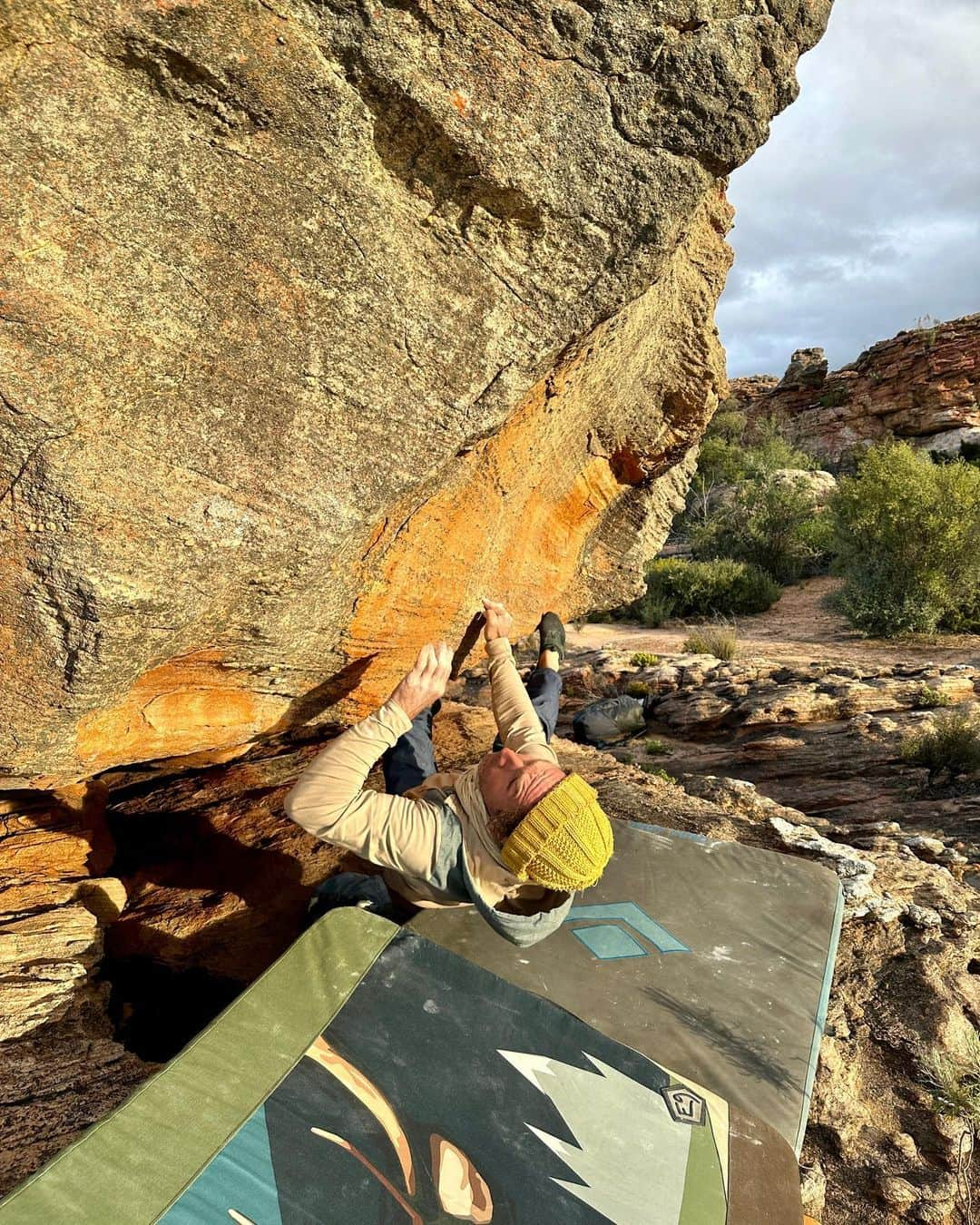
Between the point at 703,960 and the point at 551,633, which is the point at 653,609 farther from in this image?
the point at 703,960

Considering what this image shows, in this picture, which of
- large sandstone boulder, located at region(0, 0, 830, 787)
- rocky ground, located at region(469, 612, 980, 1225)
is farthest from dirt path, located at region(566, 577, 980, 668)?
large sandstone boulder, located at region(0, 0, 830, 787)

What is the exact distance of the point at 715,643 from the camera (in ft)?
44.2

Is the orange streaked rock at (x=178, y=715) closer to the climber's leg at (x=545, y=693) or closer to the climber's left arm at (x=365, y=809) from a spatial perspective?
the climber's left arm at (x=365, y=809)

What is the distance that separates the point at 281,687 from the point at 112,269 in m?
2.37

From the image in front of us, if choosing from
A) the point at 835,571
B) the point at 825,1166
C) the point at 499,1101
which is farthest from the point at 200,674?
the point at 835,571

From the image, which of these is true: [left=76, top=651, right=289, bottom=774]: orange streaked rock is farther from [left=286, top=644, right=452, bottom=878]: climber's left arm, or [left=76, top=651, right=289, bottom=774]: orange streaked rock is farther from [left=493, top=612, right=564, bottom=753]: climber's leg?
[left=493, top=612, right=564, bottom=753]: climber's leg

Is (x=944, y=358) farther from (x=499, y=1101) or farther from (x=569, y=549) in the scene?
(x=499, y=1101)

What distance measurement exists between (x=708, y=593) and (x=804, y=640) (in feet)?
14.9

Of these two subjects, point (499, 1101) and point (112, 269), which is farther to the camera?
point (499, 1101)

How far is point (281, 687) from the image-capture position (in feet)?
13.2

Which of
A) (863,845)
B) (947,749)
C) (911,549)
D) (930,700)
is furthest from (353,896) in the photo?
(911,549)

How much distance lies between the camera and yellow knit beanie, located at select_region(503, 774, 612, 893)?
2.43 meters

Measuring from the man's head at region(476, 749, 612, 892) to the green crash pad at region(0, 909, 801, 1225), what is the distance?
0.66m

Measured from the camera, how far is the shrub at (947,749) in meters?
6.88
